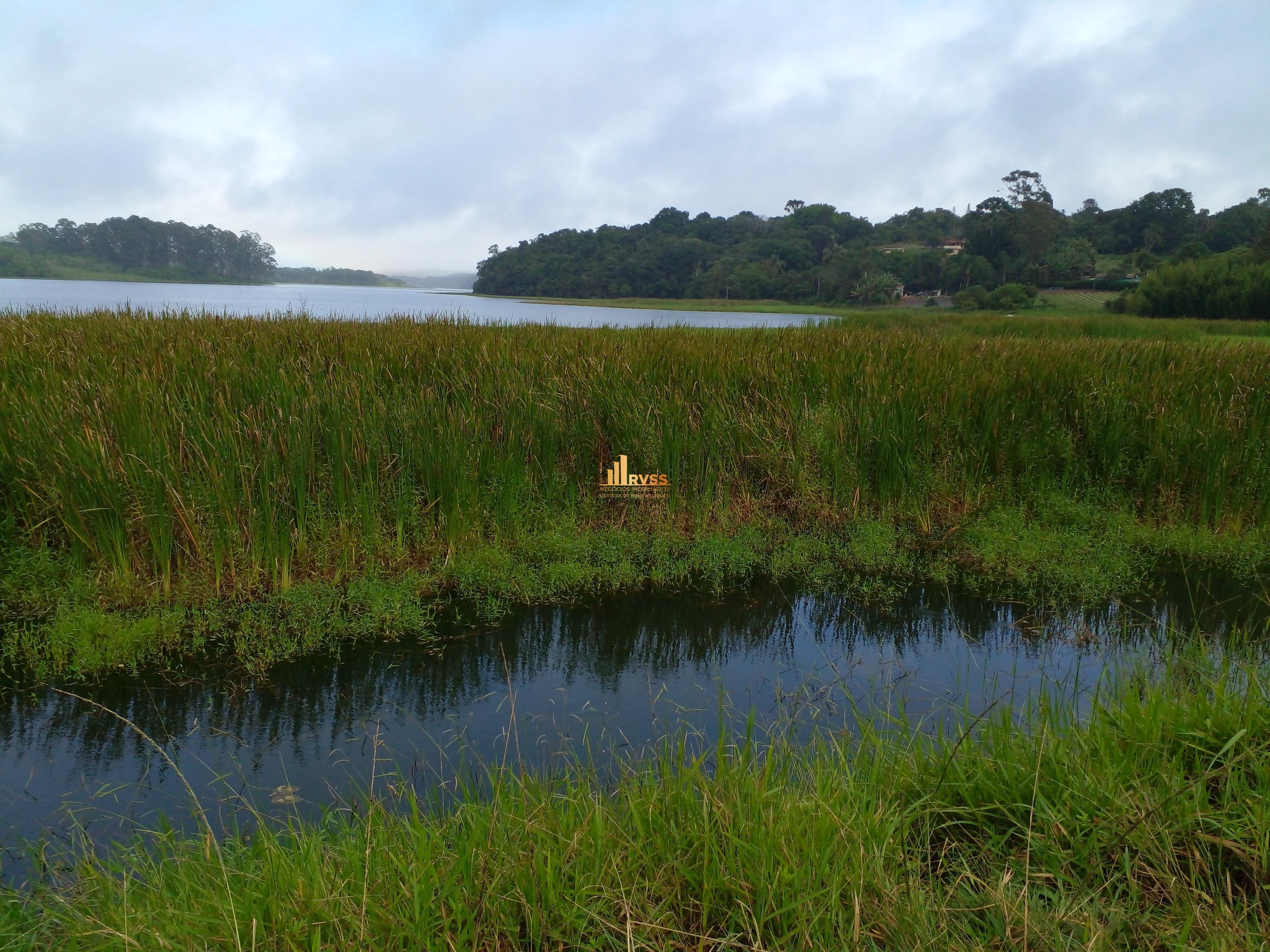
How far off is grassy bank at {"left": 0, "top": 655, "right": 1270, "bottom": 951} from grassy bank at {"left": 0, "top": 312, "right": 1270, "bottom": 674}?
6.45 feet

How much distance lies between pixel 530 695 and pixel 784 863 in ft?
6.27

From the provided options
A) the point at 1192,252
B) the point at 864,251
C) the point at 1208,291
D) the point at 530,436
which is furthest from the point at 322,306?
the point at 1192,252

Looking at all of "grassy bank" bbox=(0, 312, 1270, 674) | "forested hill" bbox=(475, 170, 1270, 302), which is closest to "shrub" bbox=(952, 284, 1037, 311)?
"forested hill" bbox=(475, 170, 1270, 302)

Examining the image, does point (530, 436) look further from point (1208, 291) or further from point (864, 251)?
point (864, 251)

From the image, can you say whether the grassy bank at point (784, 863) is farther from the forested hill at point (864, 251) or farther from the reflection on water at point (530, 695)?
the forested hill at point (864, 251)

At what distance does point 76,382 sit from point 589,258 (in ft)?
214

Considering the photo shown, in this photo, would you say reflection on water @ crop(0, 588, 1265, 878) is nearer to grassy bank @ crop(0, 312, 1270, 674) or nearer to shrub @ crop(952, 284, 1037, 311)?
grassy bank @ crop(0, 312, 1270, 674)

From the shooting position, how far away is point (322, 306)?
2920 centimetres

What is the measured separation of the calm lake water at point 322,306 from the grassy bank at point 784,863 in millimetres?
10220

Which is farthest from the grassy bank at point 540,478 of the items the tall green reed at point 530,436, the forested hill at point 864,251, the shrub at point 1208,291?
the forested hill at point 864,251

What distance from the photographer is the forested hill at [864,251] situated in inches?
2117

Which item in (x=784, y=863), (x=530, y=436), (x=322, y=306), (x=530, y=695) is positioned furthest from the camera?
(x=322, y=306)

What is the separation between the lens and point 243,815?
2596mm

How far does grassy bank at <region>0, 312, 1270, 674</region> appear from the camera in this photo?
13.4 feet
